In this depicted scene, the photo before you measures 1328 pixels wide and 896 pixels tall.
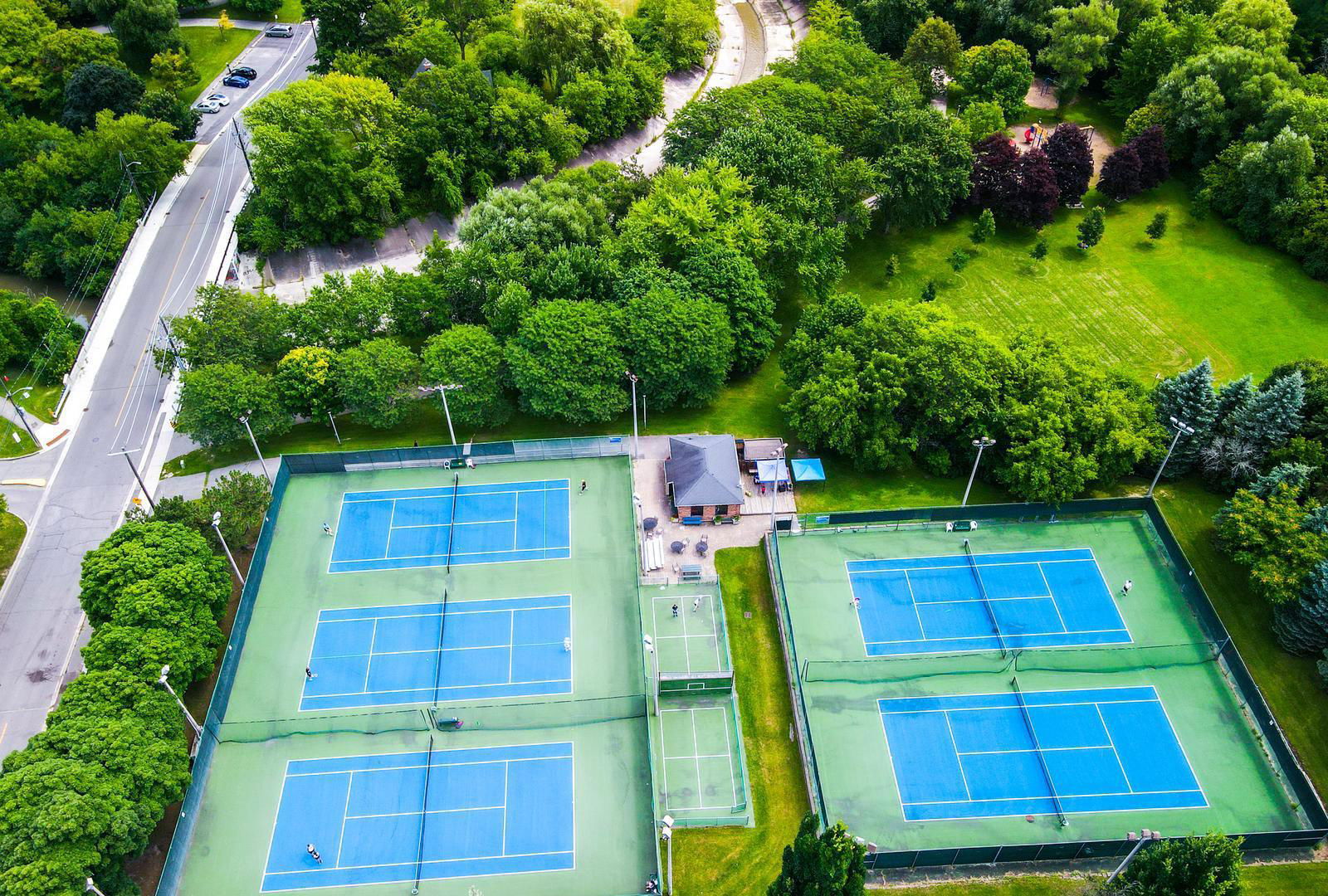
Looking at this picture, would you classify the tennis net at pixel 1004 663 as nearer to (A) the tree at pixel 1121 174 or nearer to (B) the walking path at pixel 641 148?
(A) the tree at pixel 1121 174

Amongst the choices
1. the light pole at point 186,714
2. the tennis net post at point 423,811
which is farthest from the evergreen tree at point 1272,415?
the light pole at point 186,714

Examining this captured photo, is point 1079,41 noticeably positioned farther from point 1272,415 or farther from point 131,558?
point 131,558

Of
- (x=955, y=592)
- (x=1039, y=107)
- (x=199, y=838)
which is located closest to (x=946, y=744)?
(x=955, y=592)

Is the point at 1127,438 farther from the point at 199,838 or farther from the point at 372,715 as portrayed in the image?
Answer: the point at 199,838

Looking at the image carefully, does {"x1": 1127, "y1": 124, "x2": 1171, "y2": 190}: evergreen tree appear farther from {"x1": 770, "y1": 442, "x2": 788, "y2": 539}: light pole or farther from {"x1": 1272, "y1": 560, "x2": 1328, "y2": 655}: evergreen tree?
{"x1": 1272, "y1": 560, "x2": 1328, "y2": 655}: evergreen tree

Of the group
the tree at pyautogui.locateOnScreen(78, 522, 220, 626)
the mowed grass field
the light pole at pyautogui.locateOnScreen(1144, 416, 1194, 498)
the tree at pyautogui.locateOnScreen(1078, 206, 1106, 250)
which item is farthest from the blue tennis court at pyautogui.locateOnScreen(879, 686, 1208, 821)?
the tree at pyautogui.locateOnScreen(1078, 206, 1106, 250)
